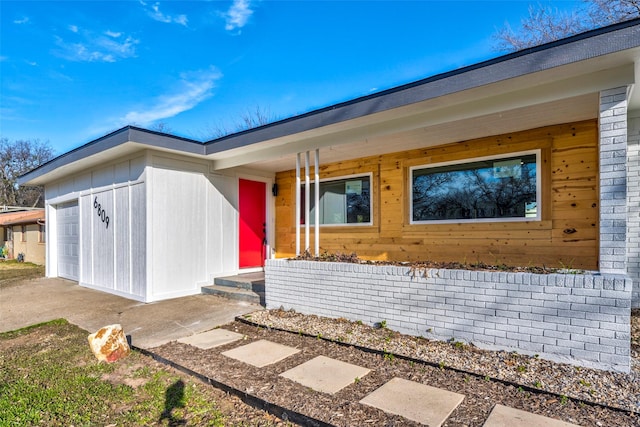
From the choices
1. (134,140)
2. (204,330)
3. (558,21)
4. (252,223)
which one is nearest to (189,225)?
(252,223)

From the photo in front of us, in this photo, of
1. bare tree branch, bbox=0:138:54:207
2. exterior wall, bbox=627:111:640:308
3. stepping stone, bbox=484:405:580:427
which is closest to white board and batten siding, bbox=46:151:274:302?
stepping stone, bbox=484:405:580:427

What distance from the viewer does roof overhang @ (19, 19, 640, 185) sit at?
3.00 m

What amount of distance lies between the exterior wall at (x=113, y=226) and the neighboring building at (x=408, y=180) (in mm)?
45

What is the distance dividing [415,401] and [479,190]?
143 inches

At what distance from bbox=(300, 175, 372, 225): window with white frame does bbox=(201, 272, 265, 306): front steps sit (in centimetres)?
176

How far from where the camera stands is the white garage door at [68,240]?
8688mm

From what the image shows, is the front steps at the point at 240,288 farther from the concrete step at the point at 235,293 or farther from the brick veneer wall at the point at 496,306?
the brick veneer wall at the point at 496,306

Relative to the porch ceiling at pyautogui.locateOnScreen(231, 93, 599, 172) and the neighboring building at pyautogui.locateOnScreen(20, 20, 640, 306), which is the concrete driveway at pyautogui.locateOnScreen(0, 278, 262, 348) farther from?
the porch ceiling at pyautogui.locateOnScreen(231, 93, 599, 172)

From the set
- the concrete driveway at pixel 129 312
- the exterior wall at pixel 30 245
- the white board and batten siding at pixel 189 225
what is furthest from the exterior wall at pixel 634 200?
the exterior wall at pixel 30 245

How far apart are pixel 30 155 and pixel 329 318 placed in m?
33.9

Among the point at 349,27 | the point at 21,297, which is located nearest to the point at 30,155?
the point at 21,297

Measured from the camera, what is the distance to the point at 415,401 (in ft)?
8.28

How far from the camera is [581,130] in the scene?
4.44 metres

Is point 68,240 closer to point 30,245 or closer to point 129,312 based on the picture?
point 129,312
